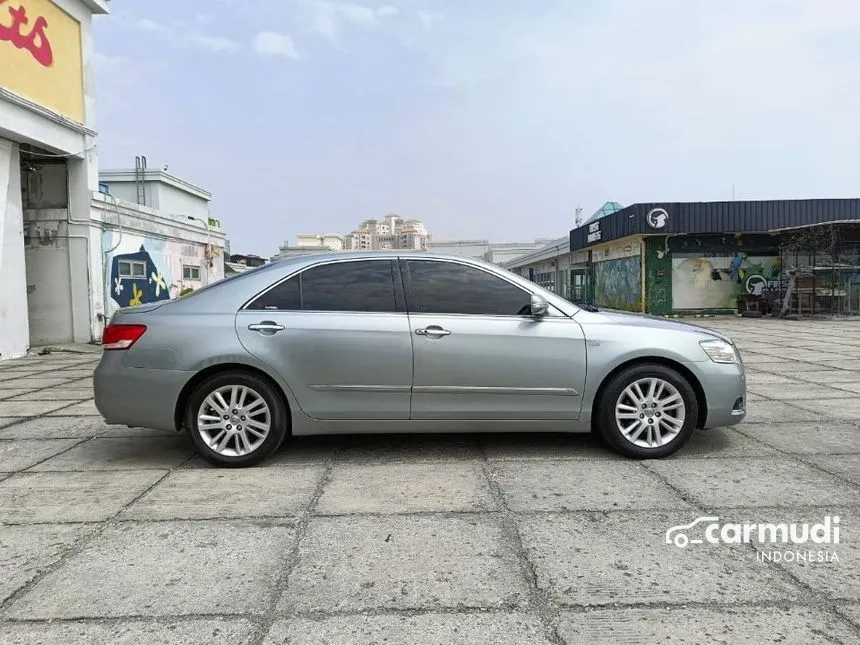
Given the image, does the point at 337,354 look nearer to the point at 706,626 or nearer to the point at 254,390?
the point at 254,390

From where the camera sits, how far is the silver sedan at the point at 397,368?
4.29 m

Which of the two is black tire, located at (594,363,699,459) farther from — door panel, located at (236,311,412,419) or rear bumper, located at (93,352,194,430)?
rear bumper, located at (93,352,194,430)

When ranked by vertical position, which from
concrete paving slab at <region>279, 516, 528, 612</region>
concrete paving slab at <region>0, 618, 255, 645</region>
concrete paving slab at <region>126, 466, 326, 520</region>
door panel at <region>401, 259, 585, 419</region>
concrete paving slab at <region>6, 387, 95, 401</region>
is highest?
door panel at <region>401, 259, 585, 419</region>

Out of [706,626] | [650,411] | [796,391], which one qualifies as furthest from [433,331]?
[796,391]

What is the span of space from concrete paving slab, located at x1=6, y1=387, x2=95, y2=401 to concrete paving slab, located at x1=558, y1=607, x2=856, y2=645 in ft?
23.2

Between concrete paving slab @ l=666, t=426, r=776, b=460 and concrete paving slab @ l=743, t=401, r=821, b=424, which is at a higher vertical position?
concrete paving slab @ l=743, t=401, r=821, b=424

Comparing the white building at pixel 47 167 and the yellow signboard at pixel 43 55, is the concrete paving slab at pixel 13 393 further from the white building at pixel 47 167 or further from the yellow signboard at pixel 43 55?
the yellow signboard at pixel 43 55

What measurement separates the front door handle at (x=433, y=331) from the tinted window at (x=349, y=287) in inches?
11.9

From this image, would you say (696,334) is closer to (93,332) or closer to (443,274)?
(443,274)

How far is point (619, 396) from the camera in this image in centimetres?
438

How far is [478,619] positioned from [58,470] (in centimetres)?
365

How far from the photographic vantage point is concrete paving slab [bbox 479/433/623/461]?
4559 mm

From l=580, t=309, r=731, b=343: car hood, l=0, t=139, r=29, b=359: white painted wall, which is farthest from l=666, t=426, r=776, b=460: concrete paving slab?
l=0, t=139, r=29, b=359: white painted wall

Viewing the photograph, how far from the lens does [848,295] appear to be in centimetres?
2169
